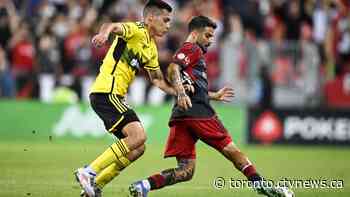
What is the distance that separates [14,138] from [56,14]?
3845 millimetres

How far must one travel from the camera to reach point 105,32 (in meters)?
11.0

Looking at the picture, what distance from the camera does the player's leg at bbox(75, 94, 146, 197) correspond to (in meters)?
11.5

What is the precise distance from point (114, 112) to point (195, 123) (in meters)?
1.10

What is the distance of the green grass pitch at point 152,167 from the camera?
13.5m

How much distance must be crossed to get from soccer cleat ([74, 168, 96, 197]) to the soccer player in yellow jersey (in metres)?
0.10

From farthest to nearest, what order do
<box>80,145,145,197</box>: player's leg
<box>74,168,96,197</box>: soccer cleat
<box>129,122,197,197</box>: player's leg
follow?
<box>129,122,197,197</box>: player's leg, <box>80,145,145,197</box>: player's leg, <box>74,168,96,197</box>: soccer cleat

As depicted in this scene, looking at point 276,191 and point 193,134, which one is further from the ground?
point 193,134

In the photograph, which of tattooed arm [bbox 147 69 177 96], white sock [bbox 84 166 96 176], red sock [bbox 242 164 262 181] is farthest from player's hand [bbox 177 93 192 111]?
white sock [bbox 84 166 96 176]

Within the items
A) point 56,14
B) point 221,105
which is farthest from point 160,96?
point 56,14

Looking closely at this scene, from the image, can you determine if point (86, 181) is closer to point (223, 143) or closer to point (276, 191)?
point (223, 143)

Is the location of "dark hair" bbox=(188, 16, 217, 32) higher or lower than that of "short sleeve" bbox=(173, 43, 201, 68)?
higher

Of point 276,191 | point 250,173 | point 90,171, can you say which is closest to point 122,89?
point 90,171

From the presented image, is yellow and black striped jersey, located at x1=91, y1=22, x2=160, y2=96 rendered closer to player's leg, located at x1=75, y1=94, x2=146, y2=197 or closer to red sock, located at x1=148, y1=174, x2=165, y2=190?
player's leg, located at x1=75, y1=94, x2=146, y2=197

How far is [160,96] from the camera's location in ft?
81.6
